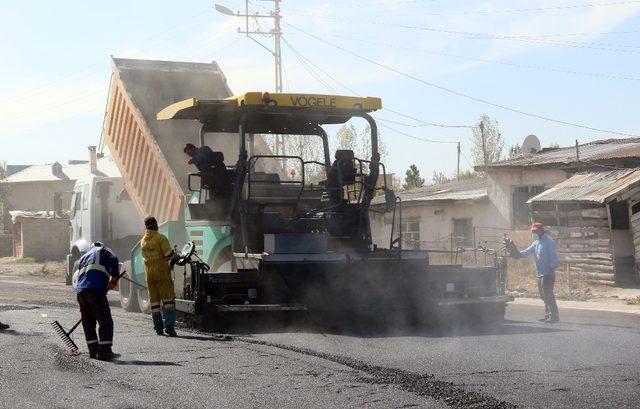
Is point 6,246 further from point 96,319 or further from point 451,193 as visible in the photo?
point 96,319

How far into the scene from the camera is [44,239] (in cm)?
3853

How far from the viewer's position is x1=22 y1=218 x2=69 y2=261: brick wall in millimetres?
38062

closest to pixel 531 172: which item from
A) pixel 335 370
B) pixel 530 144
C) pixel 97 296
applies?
pixel 530 144

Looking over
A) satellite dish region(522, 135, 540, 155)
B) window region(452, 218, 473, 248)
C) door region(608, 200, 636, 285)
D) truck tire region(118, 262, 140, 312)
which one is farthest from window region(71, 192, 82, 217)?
satellite dish region(522, 135, 540, 155)

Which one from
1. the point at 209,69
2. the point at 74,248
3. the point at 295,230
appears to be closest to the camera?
the point at 295,230

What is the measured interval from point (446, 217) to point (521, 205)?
3.33 m

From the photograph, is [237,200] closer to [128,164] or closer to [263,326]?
[263,326]

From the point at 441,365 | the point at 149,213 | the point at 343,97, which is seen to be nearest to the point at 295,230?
the point at 343,97

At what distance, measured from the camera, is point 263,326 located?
10195 mm

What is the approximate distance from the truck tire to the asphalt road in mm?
2565

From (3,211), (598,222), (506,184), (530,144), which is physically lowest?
(598,222)

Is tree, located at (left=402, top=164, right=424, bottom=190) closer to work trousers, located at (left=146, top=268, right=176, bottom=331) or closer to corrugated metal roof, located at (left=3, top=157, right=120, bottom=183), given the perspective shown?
corrugated metal roof, located at (left=3, top=157, right=120, bottom=183)

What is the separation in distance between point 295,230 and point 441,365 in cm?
326

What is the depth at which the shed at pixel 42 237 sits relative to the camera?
1499 inches
